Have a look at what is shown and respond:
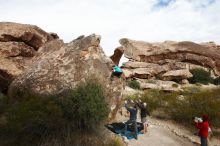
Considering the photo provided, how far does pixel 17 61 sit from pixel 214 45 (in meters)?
31.4

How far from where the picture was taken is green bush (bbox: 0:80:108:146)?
26.4 feet

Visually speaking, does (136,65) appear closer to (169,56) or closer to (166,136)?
(169,56)

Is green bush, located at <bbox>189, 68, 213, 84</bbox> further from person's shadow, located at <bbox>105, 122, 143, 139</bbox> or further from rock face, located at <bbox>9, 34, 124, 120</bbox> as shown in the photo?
person's shadow, located at <bbox>105, 122, 143, 139</bbox>

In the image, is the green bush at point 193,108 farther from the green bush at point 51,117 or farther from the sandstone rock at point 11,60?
the sandstone rock at point 11,60

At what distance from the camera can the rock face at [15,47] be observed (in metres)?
13.7

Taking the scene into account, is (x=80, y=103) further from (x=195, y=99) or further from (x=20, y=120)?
(x=195, y=99)

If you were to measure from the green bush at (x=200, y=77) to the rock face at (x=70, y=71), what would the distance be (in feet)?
58.4

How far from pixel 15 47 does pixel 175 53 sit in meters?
22.8

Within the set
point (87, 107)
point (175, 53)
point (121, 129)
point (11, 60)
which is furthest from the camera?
point (175, 53)

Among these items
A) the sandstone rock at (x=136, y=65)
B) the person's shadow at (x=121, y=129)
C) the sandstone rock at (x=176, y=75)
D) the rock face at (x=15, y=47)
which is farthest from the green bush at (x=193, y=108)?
the sandstone rock at (x=136, y=65)

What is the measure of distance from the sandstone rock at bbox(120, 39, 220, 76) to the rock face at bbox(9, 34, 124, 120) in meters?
21.1

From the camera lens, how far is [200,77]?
27562mm

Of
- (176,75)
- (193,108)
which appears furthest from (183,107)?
(176,75)

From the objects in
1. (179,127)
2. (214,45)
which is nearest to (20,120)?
(179,127)
